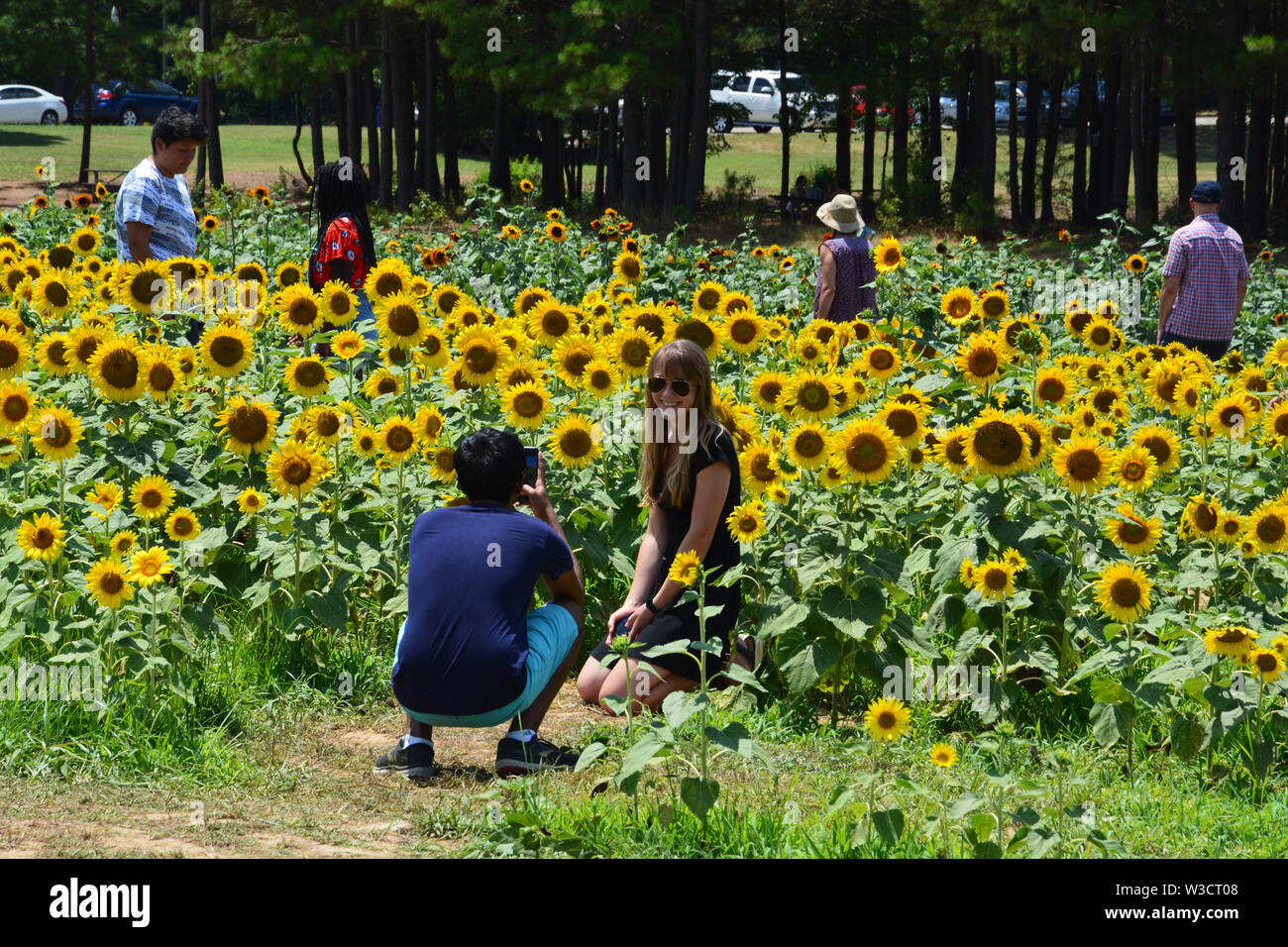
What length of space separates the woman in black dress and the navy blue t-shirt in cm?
69

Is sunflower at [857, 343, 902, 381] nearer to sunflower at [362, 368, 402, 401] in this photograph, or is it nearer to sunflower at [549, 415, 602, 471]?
sunflower at [549, 415, 602, 471]

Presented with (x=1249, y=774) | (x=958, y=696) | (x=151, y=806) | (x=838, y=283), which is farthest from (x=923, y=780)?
(x=838, y=283)

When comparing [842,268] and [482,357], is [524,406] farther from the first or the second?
[842,268]

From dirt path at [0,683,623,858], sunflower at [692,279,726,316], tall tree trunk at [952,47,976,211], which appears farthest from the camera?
tall tree trunk at [952,47,976,211]

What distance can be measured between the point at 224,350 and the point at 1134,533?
3501 mm

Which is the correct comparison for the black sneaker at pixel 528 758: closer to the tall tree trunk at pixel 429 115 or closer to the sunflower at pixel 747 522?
the sunflower at pixel 747 522

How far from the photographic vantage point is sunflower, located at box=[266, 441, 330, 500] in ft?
18.1

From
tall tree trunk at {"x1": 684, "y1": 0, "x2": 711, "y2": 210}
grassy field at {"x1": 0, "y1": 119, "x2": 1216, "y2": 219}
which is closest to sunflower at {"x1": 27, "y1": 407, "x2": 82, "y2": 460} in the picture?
tall tree trunk at {"x1": 684, "y1": 0, "x2": 711, "y2": 210}

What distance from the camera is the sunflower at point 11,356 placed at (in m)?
5.74

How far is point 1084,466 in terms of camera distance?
16.6ft

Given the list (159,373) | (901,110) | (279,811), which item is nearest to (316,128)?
(901,110)

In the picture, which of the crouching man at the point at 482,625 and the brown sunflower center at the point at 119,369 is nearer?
the crouching man at the point at 482,625

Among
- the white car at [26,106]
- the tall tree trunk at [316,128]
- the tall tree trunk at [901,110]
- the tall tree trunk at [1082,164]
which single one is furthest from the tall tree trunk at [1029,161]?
the white car at [26,106]

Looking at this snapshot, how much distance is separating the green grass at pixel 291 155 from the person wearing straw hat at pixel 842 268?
23379 millimetres
